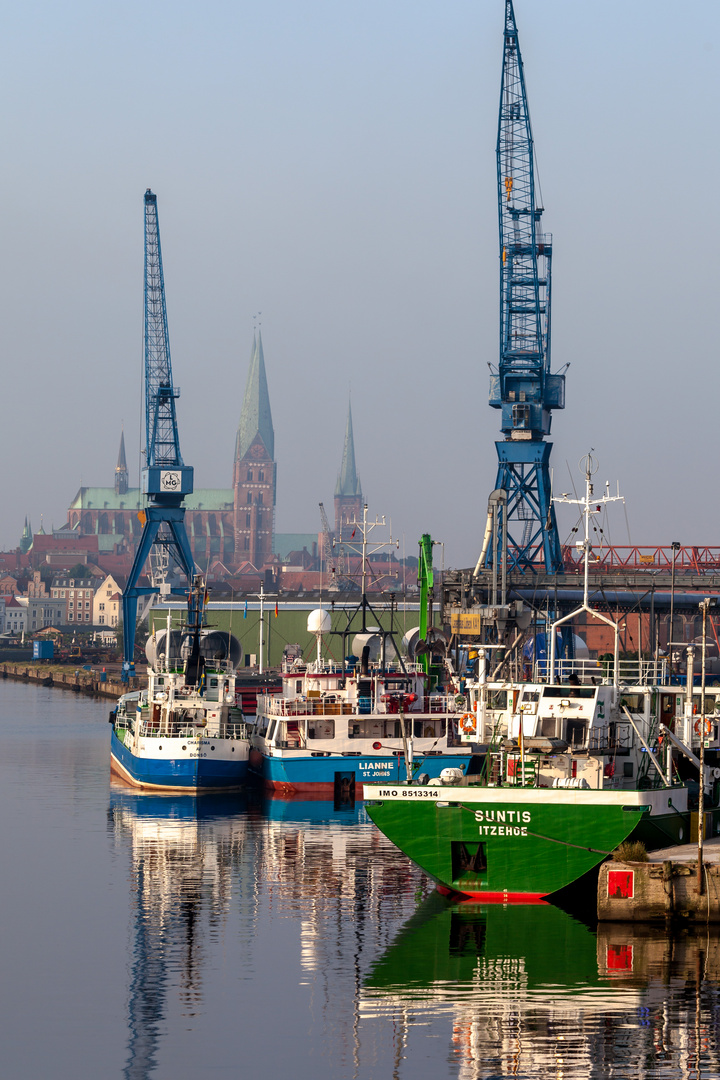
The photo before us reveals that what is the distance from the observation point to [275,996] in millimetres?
32125

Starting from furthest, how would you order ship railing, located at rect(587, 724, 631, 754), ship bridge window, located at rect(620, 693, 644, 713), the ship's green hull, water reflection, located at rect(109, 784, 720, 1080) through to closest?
ship bridge window, located at rect(620, 693, 644, 713) < ship railing, located at rect(587, 724, 631, 754) < the ship's green hull < water reflection, located at rect(109, 784, 720, 1080)

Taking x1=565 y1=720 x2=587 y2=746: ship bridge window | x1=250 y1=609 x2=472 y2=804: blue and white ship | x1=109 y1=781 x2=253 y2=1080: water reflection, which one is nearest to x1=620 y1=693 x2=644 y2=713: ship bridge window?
x1=565 y1=720 x2=587 y2=746: ship bridge window

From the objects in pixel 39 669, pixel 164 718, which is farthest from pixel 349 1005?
pixel 39 669

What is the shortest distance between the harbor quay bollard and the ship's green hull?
2.99ft

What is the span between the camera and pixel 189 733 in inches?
2569

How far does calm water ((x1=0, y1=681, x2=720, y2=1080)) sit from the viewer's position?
27.9 meters

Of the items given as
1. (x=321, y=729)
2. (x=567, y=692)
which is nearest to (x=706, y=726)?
(x=567, y=692)

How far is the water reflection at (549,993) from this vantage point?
27875 millimetres

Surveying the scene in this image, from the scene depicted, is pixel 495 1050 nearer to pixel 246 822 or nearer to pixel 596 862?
pixel 596 862

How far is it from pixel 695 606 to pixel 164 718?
2358 inches

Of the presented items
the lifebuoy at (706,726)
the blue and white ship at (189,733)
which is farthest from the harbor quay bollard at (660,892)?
the blue and white ship at (189,733)

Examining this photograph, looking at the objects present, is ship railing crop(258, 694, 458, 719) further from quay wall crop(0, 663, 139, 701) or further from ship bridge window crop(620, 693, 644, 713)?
quay wall crop(0, 663, 139, 701)

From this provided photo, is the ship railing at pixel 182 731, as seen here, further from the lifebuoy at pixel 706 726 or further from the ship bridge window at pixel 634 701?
the ship bridge window at pixel 634 701

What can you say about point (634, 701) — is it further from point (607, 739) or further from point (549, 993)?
point (549, 993)
